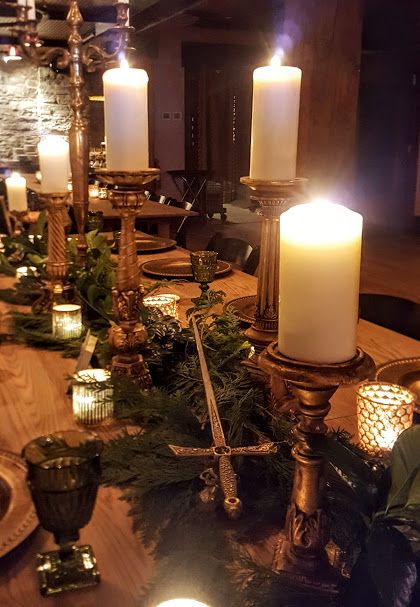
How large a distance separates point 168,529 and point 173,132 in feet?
28.5

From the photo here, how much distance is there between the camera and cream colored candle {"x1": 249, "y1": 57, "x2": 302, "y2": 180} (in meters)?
1.02

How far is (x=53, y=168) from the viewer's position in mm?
1592

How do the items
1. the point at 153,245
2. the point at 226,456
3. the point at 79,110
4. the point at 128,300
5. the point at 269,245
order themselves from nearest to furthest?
the point at 226,456 < the point at 269,245 < the point at 128,300 < the point at 79,110 < the point at 153,245

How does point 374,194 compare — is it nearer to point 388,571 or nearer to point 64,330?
point 64,330

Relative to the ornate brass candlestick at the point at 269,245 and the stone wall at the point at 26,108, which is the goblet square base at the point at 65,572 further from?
the stone wall at the point at 26,108

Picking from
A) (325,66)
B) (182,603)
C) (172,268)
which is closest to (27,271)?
(172,268)

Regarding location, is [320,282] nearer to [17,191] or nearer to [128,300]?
[128,300]

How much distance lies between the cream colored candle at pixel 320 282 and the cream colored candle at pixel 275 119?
16.8 inches

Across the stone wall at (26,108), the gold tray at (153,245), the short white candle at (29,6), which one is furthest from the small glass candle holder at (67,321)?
the stone wall at (26,108)

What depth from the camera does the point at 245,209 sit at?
10320 mm

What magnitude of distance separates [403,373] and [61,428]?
2.13 ft

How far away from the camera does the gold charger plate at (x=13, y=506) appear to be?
759mm

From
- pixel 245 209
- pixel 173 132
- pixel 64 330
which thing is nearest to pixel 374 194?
pixel 245 209

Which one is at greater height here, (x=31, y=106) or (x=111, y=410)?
(x=31, y=106)
